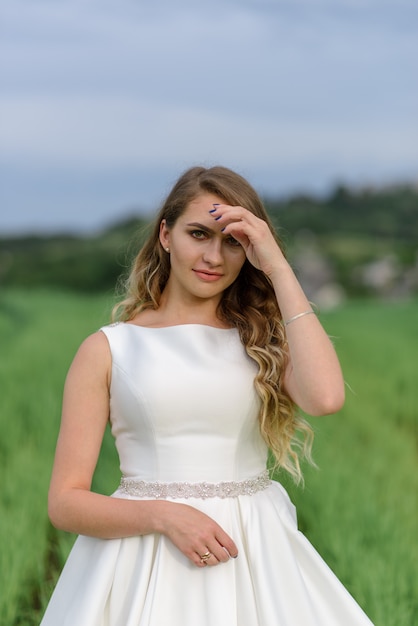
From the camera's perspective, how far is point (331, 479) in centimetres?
508

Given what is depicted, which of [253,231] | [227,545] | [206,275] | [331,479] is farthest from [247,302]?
[331,479]

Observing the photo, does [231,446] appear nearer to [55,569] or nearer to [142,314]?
[142,314]

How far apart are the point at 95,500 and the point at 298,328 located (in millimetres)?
595

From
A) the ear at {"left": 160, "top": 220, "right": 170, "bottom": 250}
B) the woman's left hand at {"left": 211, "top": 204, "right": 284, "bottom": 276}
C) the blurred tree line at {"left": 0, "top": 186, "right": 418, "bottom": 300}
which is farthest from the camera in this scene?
the blurred tree line at {"left": 0, "top": 186, "right": 418, "bottom": 300}

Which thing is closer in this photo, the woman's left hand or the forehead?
the woman's left hand

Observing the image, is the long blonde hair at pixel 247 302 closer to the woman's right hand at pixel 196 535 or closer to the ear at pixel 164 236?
the ear at pixel 164 236

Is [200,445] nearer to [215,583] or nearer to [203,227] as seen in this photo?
[215,583]

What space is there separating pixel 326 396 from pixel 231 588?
18.8 inches

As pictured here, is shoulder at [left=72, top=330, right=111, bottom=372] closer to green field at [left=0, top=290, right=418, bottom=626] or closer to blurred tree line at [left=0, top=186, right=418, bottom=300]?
green field at [left=0, top=290, right=418, bottom=626]

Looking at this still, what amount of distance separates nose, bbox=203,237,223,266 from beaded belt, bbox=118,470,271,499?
52cm

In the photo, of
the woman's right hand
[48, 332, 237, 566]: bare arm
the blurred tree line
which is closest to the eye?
[48, 332, 237, 566]: bare arm

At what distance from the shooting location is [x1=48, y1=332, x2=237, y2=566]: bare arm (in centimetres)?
215

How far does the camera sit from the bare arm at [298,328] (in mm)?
2227

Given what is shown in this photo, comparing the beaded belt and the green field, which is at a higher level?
the beaded belt
